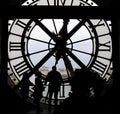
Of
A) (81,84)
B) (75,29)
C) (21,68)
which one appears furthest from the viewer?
(21,68)

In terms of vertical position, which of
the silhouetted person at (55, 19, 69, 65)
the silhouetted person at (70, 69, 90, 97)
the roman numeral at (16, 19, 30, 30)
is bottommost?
the silhouetted person at (70, 69, 90, 97)

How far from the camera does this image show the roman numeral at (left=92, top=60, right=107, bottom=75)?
4305 mm

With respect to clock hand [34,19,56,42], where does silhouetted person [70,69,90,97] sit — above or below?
below

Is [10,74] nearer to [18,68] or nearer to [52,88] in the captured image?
[18,68]

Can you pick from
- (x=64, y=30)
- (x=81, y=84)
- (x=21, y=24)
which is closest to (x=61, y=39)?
(x=64, y=30)

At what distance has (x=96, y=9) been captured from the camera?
362 cm

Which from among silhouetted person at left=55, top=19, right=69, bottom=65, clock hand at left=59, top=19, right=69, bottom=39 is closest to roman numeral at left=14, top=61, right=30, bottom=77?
silhouetted person at left=55, top=19, right=69, bottom=65

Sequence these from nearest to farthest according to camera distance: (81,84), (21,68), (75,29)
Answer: (81,84), (75,29), (21,68)

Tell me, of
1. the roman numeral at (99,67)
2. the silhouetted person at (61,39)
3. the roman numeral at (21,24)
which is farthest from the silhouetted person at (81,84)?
the roman numeral at (21,24)

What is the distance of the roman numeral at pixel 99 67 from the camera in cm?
430

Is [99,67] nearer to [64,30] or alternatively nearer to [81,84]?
[64,30]

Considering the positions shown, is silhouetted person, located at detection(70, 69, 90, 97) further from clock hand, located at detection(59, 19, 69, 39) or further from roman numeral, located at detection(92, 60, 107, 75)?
roman numeral, located at detection(92, 60, 107, 75)

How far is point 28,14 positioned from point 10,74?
2.91 ft

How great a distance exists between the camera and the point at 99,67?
→ 431 centimetres
